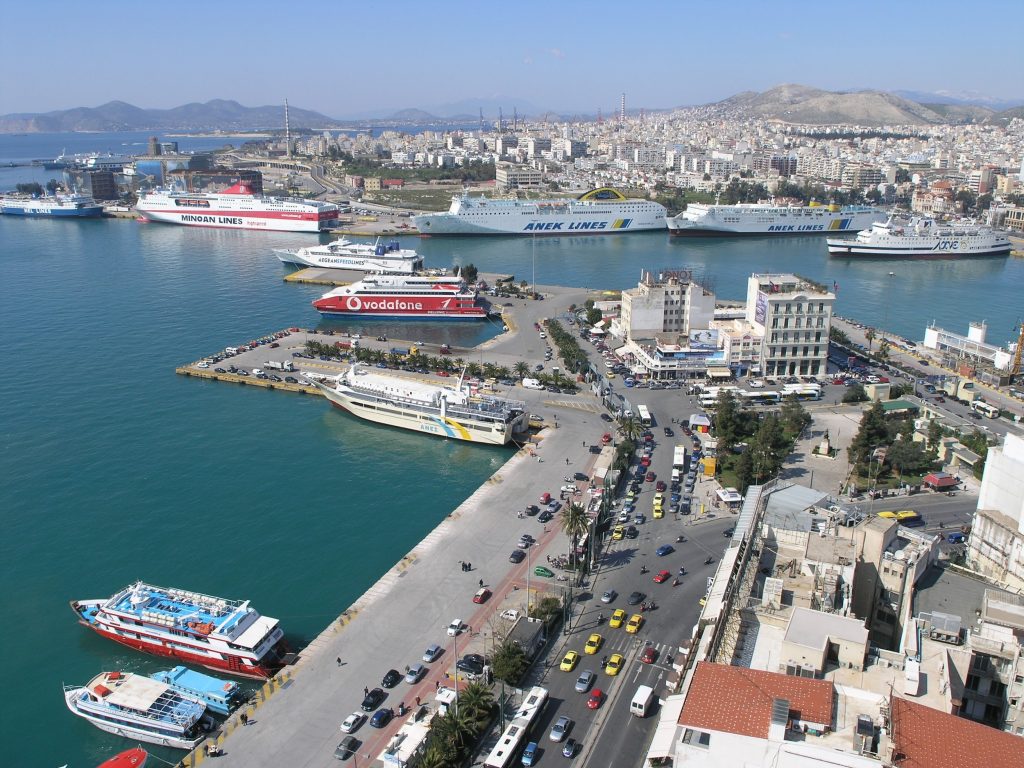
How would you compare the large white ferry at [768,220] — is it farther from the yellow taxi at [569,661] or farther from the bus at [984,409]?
the yellow taxi at [569,661]

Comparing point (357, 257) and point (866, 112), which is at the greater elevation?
point (866, 112)

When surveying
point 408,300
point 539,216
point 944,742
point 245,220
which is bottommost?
point 408,300

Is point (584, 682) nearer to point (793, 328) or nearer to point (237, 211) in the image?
point (793, 328)

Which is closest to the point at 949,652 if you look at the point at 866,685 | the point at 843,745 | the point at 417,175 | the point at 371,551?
the point at 866,685

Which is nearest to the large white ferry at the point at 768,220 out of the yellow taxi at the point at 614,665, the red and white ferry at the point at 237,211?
the red and white ferry at the point at 237,211

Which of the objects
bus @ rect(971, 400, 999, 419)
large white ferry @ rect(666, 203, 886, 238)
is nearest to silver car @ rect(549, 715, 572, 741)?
bus @ rect(971, 400, 999, 419)

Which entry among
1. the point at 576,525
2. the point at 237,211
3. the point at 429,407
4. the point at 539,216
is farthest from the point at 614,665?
the point at 237,211
